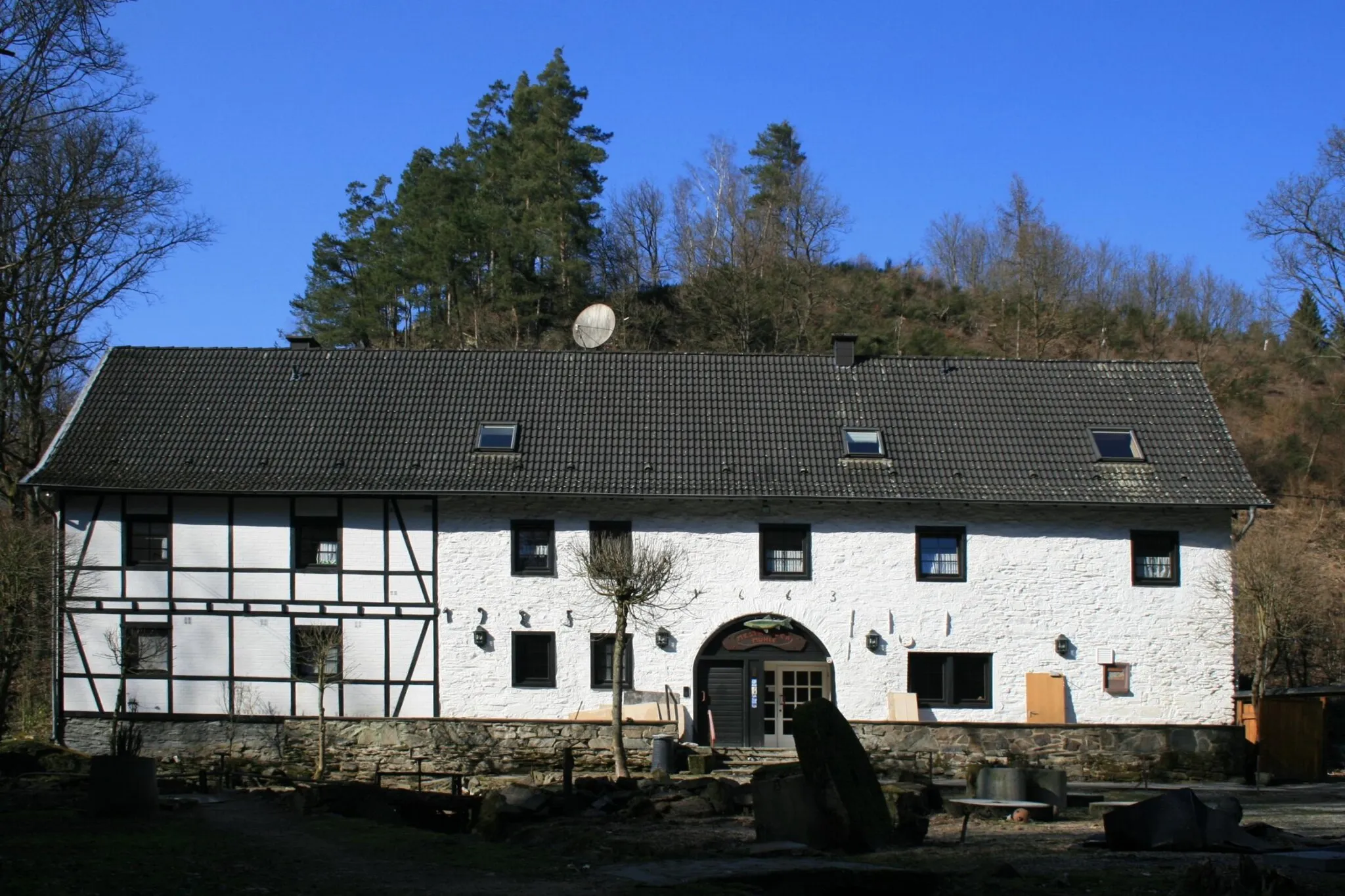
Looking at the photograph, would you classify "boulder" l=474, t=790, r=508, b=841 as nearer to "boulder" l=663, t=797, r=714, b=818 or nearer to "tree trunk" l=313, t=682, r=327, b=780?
"boulder" l=663, t=797, r=714, b=818

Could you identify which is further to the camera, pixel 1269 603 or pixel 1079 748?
pixel 1269 603

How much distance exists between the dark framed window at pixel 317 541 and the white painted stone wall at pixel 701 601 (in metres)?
0.27

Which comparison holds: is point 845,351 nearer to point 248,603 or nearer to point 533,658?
point 533,658

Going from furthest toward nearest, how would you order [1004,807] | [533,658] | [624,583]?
1. [533,658]
2. [624,583]
3. [1004,807]

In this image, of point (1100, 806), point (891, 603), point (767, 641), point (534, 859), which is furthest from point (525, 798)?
point (891, 603)

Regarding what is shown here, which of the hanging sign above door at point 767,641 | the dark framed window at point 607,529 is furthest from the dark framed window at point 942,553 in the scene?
the dark framed window at point 607,529

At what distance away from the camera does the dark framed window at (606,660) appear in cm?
2664

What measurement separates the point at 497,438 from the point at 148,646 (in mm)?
7719

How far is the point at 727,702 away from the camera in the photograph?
2672cm

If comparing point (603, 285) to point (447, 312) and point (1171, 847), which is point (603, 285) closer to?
point (447, 312)

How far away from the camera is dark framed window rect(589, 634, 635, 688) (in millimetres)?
26641

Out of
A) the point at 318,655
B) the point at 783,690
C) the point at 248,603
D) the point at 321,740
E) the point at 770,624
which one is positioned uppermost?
the point at 248,603

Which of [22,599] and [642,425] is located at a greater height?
[642,425]

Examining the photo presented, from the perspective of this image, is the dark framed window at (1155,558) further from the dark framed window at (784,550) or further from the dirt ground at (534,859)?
the dirt ground at (534,859)
